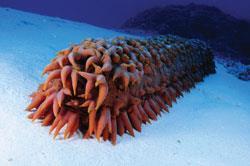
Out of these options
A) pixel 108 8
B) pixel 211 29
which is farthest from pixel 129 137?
pixel 108 8

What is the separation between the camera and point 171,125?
7.01ft

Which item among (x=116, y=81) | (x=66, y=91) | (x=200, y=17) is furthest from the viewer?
(x=200, y=17)

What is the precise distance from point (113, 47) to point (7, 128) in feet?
2.99

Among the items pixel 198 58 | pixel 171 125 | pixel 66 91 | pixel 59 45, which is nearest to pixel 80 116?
pixel 66 91

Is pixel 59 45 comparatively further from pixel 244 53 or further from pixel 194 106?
pixel 244 53

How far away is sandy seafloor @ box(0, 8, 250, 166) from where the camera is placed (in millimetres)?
1496

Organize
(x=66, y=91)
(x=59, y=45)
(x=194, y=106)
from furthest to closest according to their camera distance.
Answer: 1. (x=59, y=45)
2. (x=194, y=106)
3. (x=66, y=91)

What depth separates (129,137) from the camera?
1809 mm

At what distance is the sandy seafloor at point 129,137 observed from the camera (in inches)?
58.9

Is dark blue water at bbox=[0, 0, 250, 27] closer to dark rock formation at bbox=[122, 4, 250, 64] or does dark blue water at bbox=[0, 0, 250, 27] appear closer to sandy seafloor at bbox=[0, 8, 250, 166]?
dark rock formation at bbox=[122, 4, 250, 64]

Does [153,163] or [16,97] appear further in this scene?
[16,97]

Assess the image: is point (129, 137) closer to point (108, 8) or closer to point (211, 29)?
point (211, 29)

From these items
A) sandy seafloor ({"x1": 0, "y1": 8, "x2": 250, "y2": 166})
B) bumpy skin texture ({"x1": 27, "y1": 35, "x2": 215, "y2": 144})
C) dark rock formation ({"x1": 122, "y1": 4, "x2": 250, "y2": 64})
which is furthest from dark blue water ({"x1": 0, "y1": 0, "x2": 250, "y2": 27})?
bumpy skin texture ({"x1": 27, "y1": 35, "x2": 215, "y2": 144})

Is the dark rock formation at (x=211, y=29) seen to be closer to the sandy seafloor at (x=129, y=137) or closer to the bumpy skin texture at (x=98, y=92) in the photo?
the sandy seafloor at (x=129, y=137)
